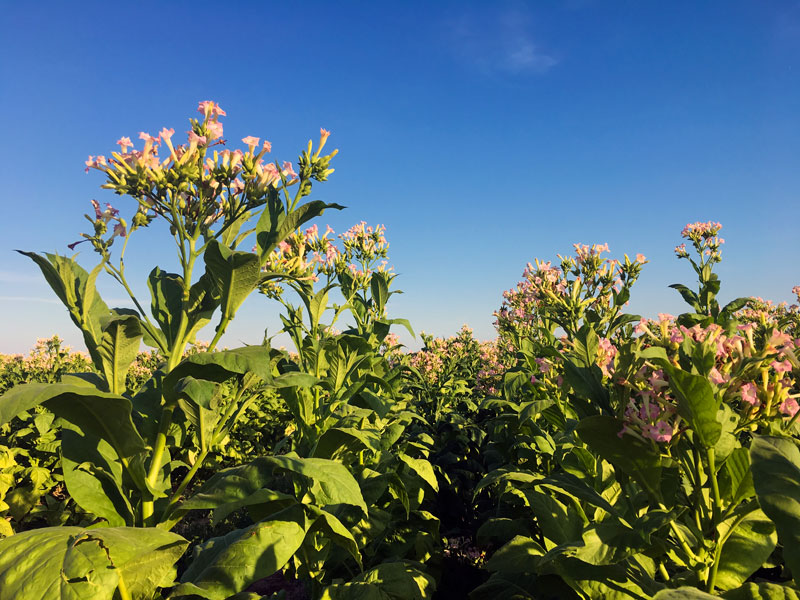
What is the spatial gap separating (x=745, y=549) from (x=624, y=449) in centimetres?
58

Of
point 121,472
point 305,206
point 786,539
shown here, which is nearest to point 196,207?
point 305,206

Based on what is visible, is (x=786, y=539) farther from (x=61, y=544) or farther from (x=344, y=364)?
(x=344, y=364)

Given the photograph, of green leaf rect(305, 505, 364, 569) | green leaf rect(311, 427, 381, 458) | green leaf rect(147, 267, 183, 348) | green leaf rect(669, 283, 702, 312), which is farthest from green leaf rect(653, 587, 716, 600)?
green leaf rect(669, 283, 702, 312)

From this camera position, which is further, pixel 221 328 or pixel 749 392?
pixel 221 328

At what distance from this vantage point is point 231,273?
6.78ft

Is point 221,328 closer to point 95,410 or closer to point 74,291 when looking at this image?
point 95,410

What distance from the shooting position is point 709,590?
1.67 meters

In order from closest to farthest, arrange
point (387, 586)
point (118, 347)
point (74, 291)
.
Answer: point (118, 347) < point (74, 291) < point (387, 586)

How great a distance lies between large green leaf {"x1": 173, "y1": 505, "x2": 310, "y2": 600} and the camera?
1781 millimetres

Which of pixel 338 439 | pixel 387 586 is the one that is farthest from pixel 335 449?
pixel 387 586

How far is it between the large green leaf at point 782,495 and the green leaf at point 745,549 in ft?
1.96

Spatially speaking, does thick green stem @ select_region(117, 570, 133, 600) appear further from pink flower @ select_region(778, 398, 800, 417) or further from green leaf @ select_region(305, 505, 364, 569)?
pink flower @ select_region(778, 398, 800, 417)

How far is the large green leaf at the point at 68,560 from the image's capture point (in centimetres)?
143

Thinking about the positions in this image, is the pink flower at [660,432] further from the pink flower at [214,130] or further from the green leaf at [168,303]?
A: the pink flower at [214,130]
